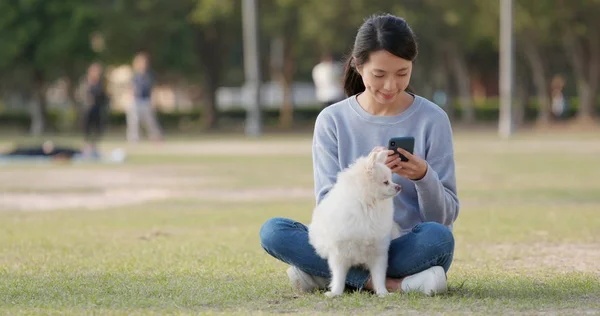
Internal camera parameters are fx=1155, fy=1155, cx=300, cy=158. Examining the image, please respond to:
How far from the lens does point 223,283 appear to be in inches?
311

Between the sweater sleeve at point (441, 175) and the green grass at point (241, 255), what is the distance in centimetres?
52

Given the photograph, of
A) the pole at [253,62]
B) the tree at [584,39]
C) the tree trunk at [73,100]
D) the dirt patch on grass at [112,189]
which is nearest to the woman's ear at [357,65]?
the dirt patch on grass at [112,189]

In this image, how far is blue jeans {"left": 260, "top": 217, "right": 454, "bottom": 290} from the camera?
A: 6.97m

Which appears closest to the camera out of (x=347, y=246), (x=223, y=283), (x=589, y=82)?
(x=347, y=246)

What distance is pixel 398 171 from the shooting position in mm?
6660

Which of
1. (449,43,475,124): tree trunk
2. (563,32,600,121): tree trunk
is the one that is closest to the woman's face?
(563,32,600,121): tree trunk

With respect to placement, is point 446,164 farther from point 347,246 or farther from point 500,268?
point 500,268

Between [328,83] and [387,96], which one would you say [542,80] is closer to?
[328,83]

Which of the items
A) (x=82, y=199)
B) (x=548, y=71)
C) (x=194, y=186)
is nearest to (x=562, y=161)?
(x=194, y=186)

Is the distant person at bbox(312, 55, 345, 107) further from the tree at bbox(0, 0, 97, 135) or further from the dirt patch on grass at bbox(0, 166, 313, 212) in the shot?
the tree at bbox(0, 0, 97, 135)

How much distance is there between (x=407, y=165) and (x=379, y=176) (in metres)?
0.25

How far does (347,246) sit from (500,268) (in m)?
2.47

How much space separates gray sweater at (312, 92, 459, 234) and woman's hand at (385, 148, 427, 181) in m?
0.28

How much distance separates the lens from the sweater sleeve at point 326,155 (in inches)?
286
